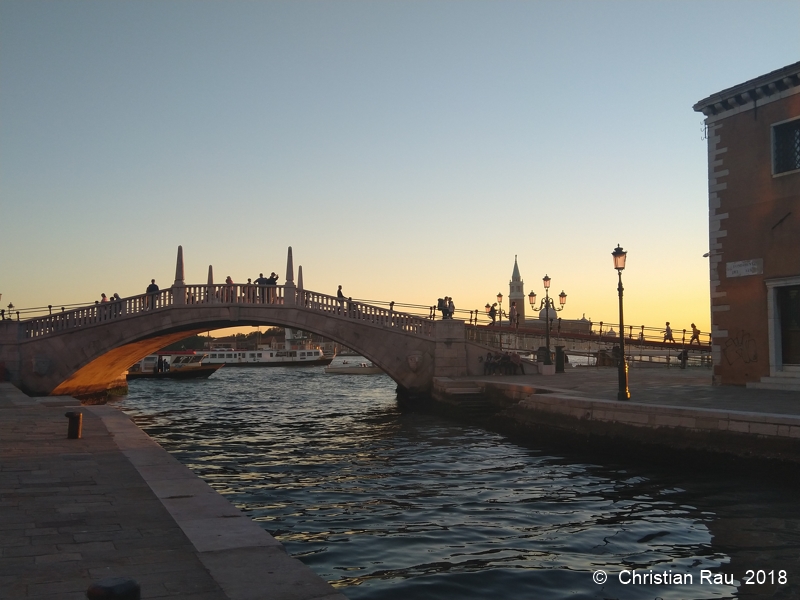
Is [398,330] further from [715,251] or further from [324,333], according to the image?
[715,251]

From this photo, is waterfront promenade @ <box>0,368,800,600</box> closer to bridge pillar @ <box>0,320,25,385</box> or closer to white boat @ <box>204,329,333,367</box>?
bridge pillar @ <box>0,320,25,385</box>

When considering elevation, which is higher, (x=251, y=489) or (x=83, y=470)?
(x=83, y=470)

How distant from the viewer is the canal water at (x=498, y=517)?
6898 millimetres

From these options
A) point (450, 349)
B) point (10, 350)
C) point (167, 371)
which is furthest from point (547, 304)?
point (167, 371)

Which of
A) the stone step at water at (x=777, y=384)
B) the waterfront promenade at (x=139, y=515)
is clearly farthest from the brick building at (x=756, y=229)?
the waterfront promenade at (x=139, y=515)

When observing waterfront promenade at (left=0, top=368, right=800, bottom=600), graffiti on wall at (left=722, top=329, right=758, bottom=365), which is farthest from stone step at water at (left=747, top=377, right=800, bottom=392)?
waterfront promenade at (left=0, top=368, right=800, bottom=600)

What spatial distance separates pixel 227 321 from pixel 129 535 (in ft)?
74.3

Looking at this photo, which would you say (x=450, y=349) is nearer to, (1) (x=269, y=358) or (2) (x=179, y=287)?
(2) (x=179, y=287)

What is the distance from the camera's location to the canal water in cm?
690

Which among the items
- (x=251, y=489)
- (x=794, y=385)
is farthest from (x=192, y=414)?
(x=794, y=385)

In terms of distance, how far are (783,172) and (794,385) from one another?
5336 mm

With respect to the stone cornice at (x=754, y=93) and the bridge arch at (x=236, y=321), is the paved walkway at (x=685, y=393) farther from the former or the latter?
the stone cornice at (x=754, y=93)

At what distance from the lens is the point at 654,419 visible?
13.2m

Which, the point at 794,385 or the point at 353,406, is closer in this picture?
the point at 794,385
